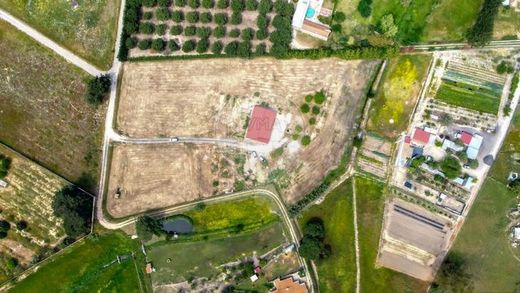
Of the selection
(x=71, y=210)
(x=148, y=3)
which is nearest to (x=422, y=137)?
(x=148, y=3)

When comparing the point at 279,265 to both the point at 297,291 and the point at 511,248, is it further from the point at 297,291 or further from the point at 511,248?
the point at 511,248

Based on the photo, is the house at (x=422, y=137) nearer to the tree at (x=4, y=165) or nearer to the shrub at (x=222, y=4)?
the shrub at (x=222, y=4)

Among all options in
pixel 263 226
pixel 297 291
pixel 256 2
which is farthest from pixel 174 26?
pixel 297 291

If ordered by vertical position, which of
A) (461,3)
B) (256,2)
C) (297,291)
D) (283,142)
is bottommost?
(297,291)

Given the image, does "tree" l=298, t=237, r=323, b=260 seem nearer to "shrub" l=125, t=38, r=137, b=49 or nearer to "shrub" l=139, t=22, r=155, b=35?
"shrub" l=125, t=38, r=137, b=49

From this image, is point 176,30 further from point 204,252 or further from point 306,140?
point 204,252

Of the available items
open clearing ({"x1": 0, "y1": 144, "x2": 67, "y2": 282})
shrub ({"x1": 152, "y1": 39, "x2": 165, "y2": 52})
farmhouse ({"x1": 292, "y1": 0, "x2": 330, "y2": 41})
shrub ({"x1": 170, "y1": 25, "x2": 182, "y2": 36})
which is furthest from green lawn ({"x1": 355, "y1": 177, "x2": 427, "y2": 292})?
open clearing ({"x1": 0, "y1": 144, "x2": 67, "y2": 282})
